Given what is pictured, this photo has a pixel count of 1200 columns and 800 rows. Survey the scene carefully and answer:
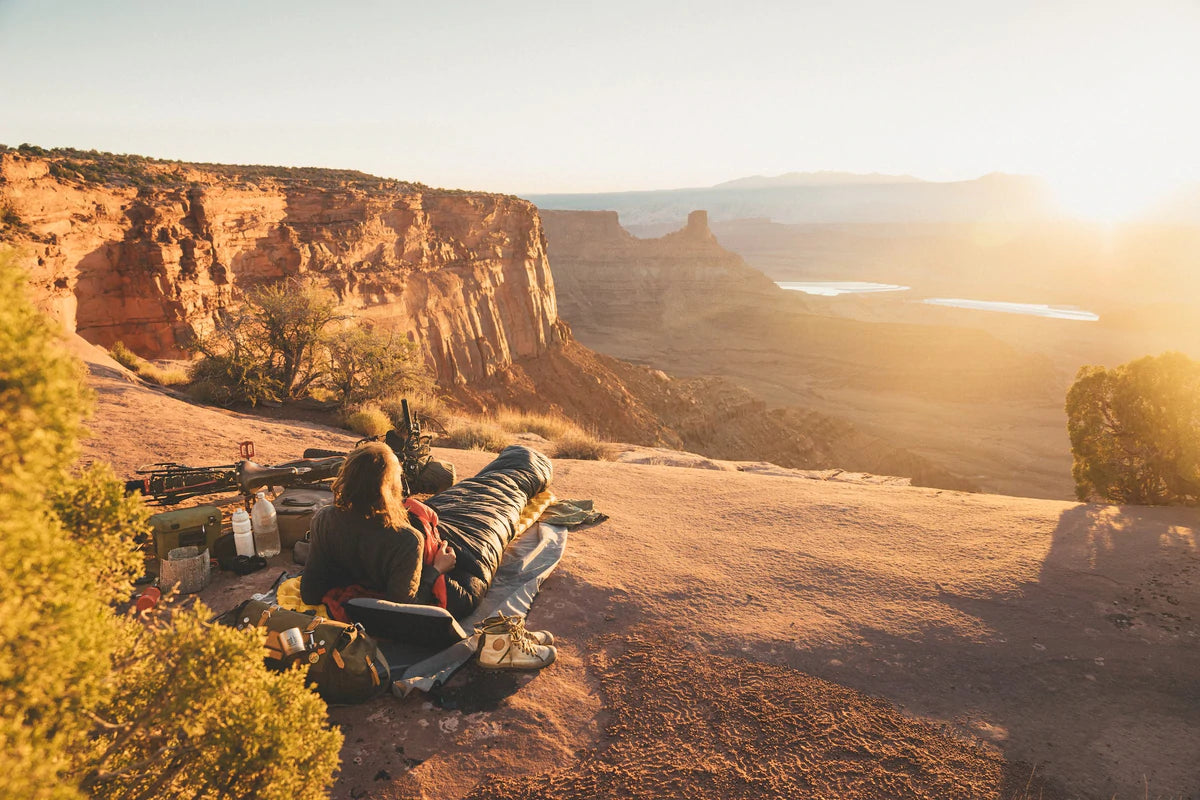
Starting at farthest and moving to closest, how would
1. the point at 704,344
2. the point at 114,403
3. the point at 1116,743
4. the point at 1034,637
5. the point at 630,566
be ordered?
the point at 704,344 → the point at 114,403 → the point at 630,566 → the point at 1034,637 → the point at 1116,743

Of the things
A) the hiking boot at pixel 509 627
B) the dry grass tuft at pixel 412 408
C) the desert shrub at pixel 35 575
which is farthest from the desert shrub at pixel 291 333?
the desert shrub at pixel 35 575

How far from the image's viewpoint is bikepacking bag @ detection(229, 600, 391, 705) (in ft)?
12.1

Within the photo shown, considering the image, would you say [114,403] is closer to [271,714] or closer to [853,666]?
[271,714]

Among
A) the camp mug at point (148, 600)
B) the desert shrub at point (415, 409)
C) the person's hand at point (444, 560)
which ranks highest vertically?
the person's hand at point (444, 560)

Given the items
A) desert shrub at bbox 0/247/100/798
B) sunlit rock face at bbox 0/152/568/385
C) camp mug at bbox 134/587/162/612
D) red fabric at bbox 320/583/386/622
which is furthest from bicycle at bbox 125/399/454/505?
sunlit rock face at bbox 0/152/568/385

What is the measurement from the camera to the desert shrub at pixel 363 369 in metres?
14.3

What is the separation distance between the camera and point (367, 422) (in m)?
12.4

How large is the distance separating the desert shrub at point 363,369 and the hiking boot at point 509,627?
1057 cm

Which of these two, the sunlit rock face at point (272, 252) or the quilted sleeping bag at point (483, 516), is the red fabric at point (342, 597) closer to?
the quilted sleeping bag at point (483, 516)

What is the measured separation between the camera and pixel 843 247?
163000 mm

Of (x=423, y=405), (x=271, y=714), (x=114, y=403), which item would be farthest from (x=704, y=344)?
(x=271, y=714)

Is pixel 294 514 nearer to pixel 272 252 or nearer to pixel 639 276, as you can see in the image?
pixel 272 252

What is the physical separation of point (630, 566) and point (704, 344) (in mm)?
56626

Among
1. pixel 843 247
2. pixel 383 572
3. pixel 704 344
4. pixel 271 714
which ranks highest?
pixel 843 247
